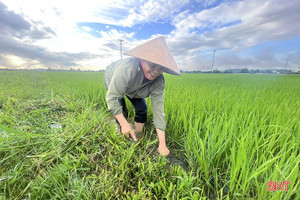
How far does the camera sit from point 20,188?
860 mm

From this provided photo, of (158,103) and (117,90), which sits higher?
(117,90)

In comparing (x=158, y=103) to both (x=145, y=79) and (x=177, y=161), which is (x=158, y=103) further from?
(x=177, y=161)

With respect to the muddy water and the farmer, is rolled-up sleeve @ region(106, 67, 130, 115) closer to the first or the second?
the farmer

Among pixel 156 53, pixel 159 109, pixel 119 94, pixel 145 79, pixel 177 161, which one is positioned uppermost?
pixel 156 53

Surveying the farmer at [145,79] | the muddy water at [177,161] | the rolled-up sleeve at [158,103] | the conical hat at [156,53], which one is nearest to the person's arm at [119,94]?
the farmer at [145,79]

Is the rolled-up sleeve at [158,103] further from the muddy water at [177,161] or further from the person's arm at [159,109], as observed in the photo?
the muddy water at [177,161]

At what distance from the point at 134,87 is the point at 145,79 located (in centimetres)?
16

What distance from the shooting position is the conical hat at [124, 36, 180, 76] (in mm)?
1100

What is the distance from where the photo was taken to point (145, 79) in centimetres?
140

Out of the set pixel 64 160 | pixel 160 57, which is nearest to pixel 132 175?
pixel 64 160

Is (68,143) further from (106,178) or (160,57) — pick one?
(160,57)

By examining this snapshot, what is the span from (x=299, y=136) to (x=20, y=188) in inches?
85.4

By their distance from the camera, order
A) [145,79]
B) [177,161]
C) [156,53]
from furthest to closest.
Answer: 1. [145,79]
2. [177,161]
3. [156,53]

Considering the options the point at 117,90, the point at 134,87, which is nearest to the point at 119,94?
the point at 117,90
